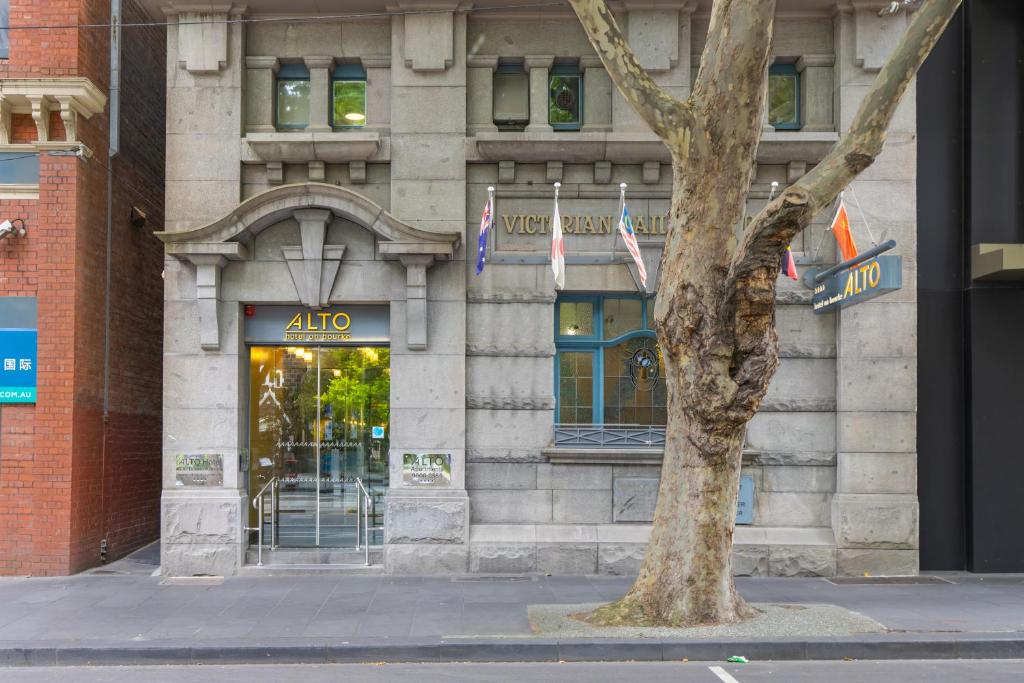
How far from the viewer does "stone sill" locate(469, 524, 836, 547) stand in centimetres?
1302

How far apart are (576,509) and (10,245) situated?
29.8ft

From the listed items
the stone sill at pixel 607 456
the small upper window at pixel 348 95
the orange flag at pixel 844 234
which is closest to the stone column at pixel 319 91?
the small upper window at pixel 348 95

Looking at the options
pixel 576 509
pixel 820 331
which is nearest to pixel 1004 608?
pixel 820 331

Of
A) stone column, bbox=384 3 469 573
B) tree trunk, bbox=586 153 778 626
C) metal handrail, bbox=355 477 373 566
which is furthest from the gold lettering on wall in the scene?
metal handrail, bbox=355 477 373 566

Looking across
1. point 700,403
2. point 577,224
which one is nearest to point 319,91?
point 577,224

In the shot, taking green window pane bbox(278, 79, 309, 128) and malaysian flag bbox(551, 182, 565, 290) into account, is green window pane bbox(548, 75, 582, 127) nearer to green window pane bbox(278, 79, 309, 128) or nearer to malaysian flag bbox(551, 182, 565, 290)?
malaysian flag bbox(551, 182, 565, 290)

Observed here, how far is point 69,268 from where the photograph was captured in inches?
506

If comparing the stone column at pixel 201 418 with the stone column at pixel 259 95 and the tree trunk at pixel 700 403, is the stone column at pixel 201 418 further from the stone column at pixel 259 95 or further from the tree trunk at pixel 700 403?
the tree trunk at pixel 700 403

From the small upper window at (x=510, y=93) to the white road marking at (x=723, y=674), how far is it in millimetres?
8392

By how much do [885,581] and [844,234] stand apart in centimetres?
491

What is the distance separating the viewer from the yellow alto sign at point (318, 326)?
13.6 metres

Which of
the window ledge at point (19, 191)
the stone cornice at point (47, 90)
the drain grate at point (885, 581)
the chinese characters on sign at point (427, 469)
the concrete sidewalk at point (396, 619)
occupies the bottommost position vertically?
the drain grate at point (885, 581)

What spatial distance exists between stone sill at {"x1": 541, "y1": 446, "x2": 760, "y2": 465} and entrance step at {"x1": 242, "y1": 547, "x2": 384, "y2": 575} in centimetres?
302

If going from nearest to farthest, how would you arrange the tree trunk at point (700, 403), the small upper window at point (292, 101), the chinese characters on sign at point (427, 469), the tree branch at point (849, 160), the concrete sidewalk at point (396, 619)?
1. the tree branch at point (849, 160)
2. the concrete sidewalk at point (396, 619)
3. the tree trunk at point (700, 403)
4. the chinese characters on sign at point (427, 469)
5. the small upper window at point (292, 101)
